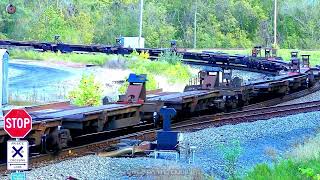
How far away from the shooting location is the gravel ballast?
12484mm

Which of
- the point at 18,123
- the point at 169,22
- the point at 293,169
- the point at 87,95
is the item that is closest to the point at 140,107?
the point at 87,95

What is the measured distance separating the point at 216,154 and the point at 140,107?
2.88 meters

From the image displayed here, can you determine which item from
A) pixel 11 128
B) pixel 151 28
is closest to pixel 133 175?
pixel 11 128

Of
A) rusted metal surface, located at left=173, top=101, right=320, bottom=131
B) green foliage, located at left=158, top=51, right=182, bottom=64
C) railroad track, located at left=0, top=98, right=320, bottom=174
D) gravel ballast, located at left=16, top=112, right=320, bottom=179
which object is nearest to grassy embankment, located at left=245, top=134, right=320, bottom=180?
gravel ballast, located at left=16, top=112, right=320, bottom=179

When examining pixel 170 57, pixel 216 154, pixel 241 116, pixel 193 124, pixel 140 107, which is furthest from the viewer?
pixel 170 57

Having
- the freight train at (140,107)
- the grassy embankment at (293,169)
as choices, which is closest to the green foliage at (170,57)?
the freight train at (140,107)

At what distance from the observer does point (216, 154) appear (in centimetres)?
1470

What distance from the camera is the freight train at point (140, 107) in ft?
45.8

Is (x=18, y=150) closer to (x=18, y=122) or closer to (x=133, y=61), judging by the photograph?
(x=18, y=122)

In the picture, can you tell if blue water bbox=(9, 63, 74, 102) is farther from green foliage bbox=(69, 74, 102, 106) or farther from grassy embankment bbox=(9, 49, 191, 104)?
grassy embankment bbox=(9, 49, 191, 104)

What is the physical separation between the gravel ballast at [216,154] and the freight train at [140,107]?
2.80 feet

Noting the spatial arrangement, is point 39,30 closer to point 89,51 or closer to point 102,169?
point 89,51

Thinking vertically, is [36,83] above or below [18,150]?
below

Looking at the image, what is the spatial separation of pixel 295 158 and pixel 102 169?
335cm
